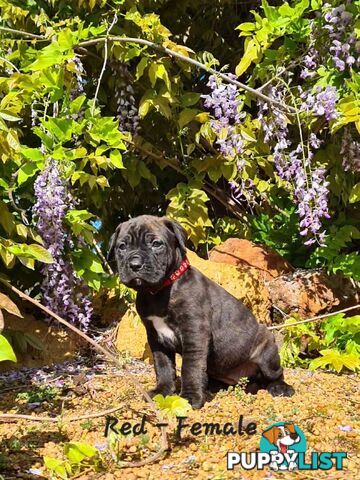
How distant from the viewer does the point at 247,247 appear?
6.15 m

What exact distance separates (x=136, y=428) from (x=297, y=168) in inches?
98.4

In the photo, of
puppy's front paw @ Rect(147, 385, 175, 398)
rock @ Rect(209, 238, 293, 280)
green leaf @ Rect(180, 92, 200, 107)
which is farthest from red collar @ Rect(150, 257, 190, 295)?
rock @ Rect(209, 238, 293, 280)

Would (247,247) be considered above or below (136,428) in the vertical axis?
above

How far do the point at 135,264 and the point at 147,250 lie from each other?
13 centimetres

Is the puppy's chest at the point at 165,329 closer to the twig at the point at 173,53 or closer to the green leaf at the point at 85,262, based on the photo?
the green leaf at the point at 85,262

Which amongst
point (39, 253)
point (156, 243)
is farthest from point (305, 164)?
point (39, 253)

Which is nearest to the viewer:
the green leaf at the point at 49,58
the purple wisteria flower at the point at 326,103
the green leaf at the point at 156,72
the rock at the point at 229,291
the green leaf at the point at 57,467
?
the green leaf at the point at 57,467

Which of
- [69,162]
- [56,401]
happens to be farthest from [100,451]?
[69,162]

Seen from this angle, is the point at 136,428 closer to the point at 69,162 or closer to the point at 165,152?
the point at 69,162

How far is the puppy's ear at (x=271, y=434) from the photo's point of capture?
3.15 meters

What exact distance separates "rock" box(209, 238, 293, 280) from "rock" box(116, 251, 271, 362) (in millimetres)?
238

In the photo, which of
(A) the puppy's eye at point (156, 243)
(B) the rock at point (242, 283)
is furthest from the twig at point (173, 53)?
(A) the puppy's eye at point (156, 243)

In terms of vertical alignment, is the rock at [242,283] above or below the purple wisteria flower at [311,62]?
below

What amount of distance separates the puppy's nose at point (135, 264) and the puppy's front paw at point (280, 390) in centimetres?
121
